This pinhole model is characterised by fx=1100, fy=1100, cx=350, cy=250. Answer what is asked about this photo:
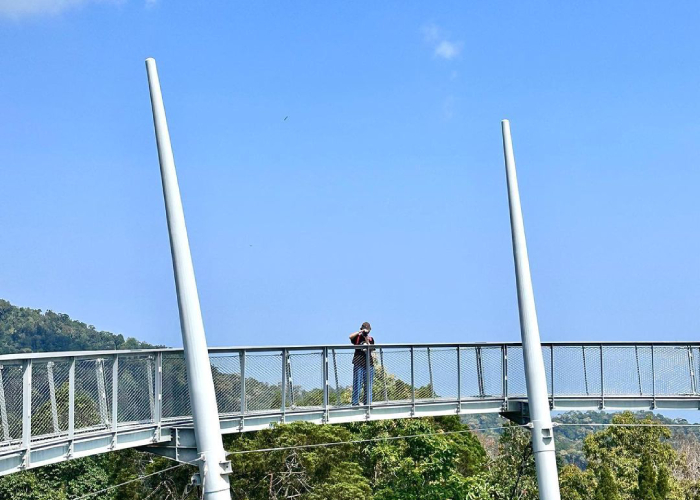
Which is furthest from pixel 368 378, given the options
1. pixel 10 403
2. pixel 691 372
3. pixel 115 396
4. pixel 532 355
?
pixel 10 403

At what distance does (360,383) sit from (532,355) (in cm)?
827

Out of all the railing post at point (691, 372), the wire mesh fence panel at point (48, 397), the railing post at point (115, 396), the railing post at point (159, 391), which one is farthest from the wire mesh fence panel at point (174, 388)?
the railing post at point (691, 372)

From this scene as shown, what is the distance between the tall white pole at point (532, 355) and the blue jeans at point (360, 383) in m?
7.88

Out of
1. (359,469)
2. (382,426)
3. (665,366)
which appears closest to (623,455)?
(382,426)

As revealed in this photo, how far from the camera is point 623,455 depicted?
7112 centimetres

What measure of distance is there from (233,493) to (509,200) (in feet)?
93.7

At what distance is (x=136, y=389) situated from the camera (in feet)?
70.3

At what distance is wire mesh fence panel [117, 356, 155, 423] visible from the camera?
2084cm

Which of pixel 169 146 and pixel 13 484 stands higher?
pixel 169 146

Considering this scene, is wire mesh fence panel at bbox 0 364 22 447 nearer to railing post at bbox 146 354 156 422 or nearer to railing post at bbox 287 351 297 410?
railing post at bbox 146 354 156 422

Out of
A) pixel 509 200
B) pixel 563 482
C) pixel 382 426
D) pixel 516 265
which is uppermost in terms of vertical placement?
pixel 509 200

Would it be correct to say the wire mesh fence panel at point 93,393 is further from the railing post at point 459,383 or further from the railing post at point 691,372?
the railing post at point 691,372

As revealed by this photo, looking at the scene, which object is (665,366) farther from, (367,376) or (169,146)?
(169,146)

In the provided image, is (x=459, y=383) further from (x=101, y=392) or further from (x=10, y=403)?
(x=10, y=403)
